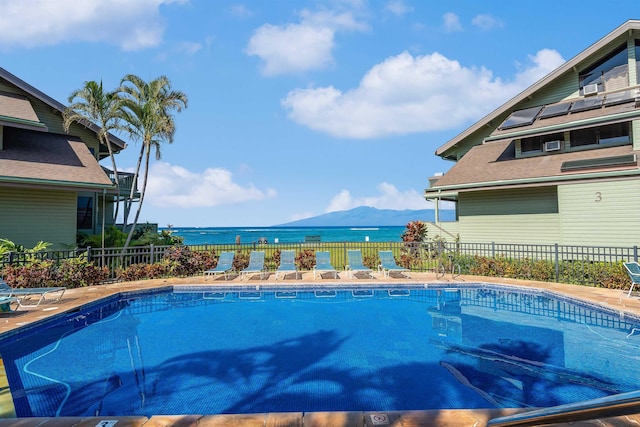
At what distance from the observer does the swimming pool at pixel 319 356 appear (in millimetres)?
5000

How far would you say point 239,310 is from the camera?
10391 millimetres

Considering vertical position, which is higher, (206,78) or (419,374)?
(206,78)

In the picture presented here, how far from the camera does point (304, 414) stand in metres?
4.04

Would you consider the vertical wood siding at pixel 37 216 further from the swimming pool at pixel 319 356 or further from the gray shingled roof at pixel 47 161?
the swimming pool at pixel 319 356

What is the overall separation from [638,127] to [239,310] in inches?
658

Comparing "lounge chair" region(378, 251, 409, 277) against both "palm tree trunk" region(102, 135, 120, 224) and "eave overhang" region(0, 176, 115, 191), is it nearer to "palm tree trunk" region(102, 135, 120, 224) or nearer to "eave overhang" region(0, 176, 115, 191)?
"eave overhang" region(0, 176, 115, 191)

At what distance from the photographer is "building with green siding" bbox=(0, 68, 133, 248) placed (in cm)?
1381

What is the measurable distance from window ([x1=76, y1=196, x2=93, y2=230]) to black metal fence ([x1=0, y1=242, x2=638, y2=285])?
352cm

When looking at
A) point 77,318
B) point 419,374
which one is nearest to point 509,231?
point 419,374

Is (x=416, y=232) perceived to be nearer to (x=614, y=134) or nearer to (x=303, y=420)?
(x=614, y=134)

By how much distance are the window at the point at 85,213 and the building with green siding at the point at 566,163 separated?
18.4 meters

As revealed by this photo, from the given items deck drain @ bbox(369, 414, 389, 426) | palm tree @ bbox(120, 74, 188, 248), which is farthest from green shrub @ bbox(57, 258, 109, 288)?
deck drain @ bbox(369, 414, 389, 426)

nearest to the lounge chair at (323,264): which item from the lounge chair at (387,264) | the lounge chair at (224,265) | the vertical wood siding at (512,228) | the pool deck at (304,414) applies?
the pool deck at (304,414)

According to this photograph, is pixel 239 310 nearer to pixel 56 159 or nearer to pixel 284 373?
pixel 284 373
